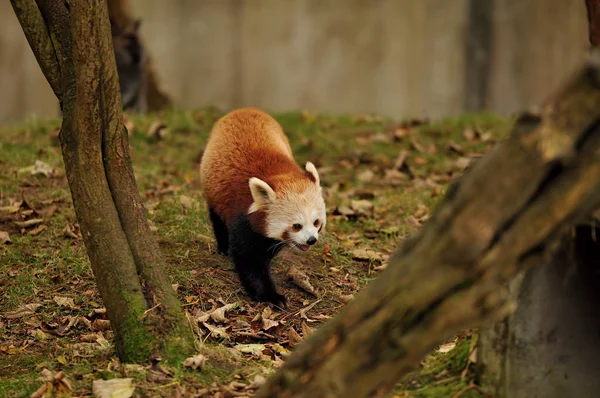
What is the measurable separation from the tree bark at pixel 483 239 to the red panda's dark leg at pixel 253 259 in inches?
72.1

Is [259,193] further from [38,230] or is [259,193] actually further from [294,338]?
[38,230]

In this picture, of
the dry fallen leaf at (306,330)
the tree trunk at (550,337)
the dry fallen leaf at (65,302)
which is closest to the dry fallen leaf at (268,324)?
the dry fallen leaf at (306,330)

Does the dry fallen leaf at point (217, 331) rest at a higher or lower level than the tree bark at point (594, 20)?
lower

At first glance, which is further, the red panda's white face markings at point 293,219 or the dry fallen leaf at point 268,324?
the red panda's white face markings at point 293,219

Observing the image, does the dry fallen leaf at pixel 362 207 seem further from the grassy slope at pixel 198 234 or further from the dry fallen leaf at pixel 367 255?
the dry fallen leaf at pixel 367 255

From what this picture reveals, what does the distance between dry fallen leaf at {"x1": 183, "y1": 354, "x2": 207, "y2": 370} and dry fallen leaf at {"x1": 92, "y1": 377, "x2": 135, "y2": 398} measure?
0.23 meters

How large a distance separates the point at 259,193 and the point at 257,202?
49 mm

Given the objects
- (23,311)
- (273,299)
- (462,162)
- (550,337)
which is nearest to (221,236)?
(273,299)

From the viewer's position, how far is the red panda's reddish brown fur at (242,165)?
4.25 m

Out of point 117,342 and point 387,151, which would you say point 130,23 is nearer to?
point 387,151

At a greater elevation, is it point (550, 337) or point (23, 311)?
point (550, 337)

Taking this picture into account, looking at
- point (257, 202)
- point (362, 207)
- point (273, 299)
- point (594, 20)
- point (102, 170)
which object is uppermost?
point (594, 20)

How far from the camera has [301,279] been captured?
424cm

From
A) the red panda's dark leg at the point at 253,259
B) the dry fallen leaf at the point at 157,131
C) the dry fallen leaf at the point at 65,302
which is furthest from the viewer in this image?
the dry fallen leaf at the point at 157,131
